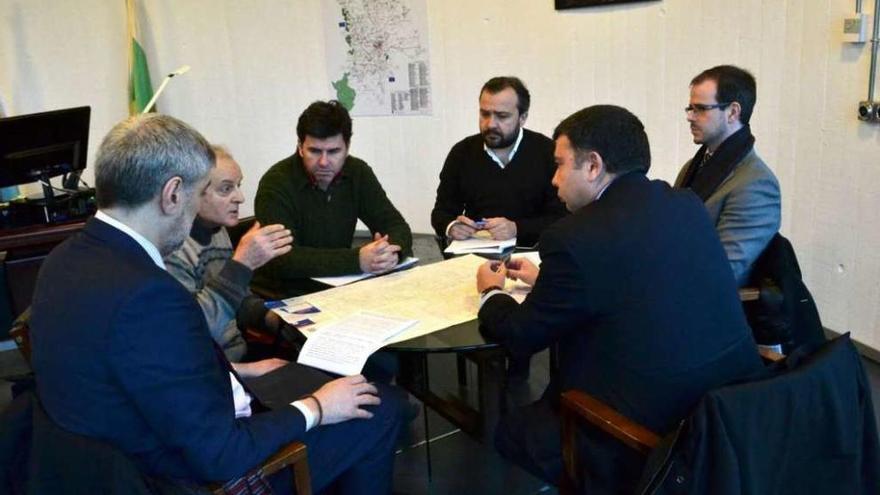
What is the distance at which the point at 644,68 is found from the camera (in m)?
3.64

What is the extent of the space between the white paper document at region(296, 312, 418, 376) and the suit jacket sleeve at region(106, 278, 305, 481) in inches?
14.0

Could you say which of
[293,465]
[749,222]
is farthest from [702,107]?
[293,465]

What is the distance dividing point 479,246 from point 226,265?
94 centimetres

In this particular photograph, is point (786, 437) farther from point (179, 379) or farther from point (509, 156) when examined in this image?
point (509, 156)

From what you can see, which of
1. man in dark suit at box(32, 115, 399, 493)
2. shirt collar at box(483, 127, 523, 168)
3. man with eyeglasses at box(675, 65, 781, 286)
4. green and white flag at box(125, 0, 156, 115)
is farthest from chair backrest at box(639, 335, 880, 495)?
green and white flag at box(125, 0, 156, 115)

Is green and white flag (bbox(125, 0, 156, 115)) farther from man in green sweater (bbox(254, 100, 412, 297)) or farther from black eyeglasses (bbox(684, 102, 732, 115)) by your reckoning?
black eyeglasses (bbox(684, 102, 732, 115))

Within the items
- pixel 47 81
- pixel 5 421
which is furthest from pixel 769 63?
pixel 47 81

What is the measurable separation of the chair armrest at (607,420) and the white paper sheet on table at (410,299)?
353 millimetres

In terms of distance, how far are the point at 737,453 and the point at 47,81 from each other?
15.4ft

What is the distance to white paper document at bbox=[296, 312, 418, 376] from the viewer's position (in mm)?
1661

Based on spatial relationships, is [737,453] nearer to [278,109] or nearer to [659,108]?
[659,108]

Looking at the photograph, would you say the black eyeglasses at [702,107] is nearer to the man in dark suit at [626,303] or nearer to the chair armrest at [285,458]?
the man in dark suit at [626,303]

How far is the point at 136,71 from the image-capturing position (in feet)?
14.8

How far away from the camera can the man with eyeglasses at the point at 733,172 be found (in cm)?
227
